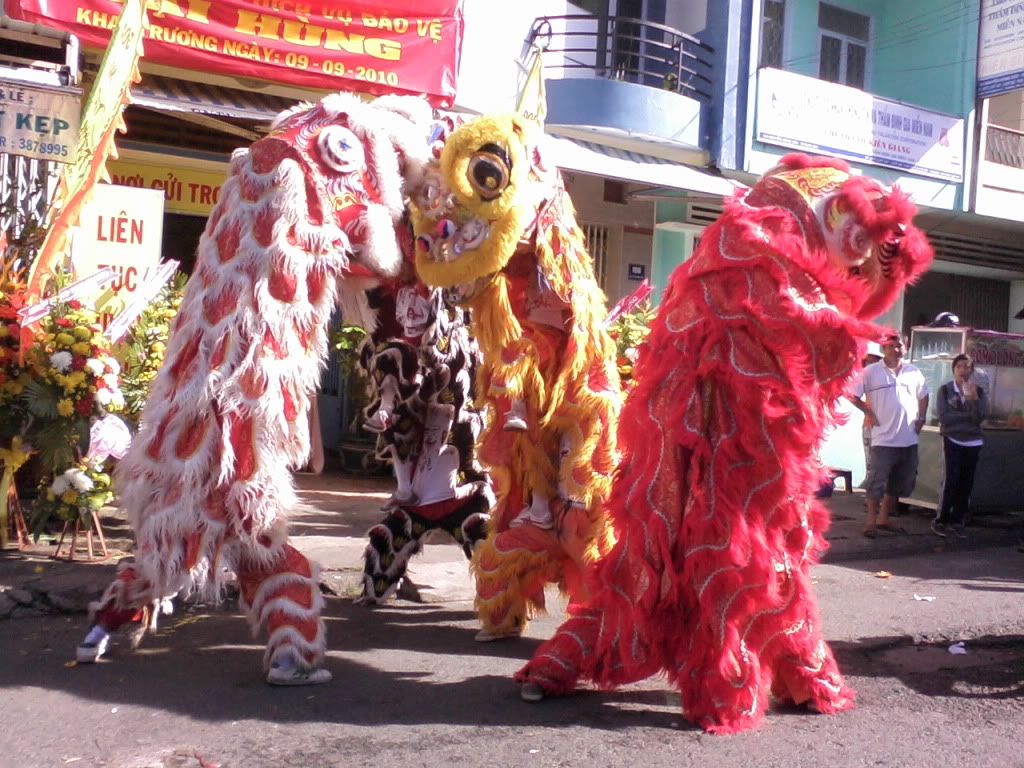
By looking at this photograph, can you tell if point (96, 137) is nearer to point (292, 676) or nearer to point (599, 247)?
point (292, 676)

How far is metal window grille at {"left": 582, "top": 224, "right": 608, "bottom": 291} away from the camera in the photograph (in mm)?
12516

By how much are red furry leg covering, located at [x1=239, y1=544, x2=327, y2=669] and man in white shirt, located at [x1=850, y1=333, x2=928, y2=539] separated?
610cm

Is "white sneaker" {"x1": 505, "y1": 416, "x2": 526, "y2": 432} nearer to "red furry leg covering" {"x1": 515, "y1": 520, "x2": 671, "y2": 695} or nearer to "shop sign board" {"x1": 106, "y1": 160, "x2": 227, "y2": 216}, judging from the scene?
"red furry leg covering" {"x1": 515, "y1": 520, "x2": 671, "y2": 695}

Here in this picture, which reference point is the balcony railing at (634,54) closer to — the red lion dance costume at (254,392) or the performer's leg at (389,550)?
the performer's leg at (389,550)

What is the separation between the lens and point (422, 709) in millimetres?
4203

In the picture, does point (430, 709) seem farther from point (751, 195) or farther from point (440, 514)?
A: point (751, 195)

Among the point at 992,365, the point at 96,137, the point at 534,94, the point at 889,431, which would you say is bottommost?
the point at 889,431

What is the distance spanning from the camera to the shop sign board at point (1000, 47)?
560 inches

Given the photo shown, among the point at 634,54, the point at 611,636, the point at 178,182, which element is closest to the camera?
the point at 611,636

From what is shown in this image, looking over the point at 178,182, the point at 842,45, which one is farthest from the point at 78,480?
the point at 842,45

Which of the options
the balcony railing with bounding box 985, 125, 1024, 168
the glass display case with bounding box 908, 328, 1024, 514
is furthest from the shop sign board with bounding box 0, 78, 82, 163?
the balcony railing with bounding box 985, 125, 1024, 168

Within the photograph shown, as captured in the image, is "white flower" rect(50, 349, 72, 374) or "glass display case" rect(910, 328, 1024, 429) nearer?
"white flower" rect(50, 349, 72, 374)

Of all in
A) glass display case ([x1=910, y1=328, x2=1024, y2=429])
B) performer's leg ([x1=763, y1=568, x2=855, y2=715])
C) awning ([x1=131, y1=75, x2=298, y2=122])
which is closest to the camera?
performer's leg ([x1=763, y1=568, x2=855, y2=715])

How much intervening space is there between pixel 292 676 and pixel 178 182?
6710mm
